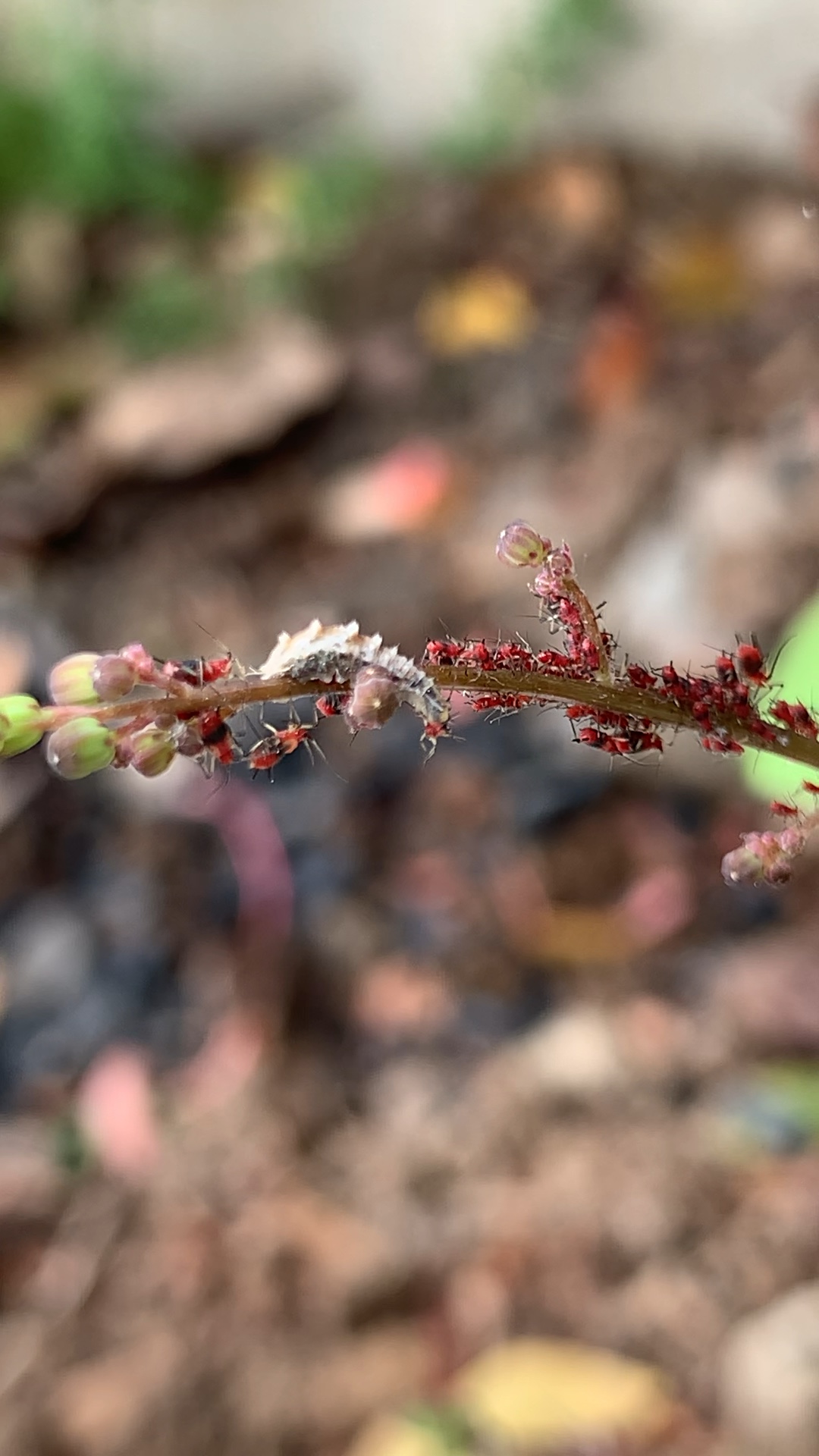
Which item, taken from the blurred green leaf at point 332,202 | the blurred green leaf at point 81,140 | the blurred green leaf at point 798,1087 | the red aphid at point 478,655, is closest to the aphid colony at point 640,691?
the red aphid at point 478,655

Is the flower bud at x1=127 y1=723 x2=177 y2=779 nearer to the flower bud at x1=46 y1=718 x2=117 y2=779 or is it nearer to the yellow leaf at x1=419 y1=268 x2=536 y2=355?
the flower bud at x1=46 y1=718 x2=117 y2=779

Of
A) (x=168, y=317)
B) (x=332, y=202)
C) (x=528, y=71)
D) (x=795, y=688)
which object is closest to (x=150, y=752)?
(x=795, y=688)

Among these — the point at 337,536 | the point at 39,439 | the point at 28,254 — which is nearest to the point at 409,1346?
the point at 337,536

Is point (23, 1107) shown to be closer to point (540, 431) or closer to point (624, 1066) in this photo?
point (624, 1066)

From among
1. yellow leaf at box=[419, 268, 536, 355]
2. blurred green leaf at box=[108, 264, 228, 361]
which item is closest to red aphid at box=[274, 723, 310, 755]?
yellow leaf at box=[419, 268, 536, 355]

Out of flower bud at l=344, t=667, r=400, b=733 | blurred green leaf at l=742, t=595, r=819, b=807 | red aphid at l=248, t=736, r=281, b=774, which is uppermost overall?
blurred green leaf at l=742, t=595, r=819, b=807

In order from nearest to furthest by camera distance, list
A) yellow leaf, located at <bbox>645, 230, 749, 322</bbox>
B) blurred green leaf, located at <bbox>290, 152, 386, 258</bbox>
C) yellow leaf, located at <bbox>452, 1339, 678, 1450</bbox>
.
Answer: yellow leaf, located at <bbox>452, 1339, 678, 1450</bbox>, yellow leaf, located at <bbox>645, 230, 749, 322</bbox>, blurred green leaf, located at <bbox>290, 152, 386, 258</bbox>

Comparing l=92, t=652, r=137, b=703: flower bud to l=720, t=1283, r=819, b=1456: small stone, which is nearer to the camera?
l=92, t=652, r=137, b=703: flower bud

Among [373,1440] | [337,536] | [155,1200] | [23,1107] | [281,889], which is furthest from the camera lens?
[337,536]
